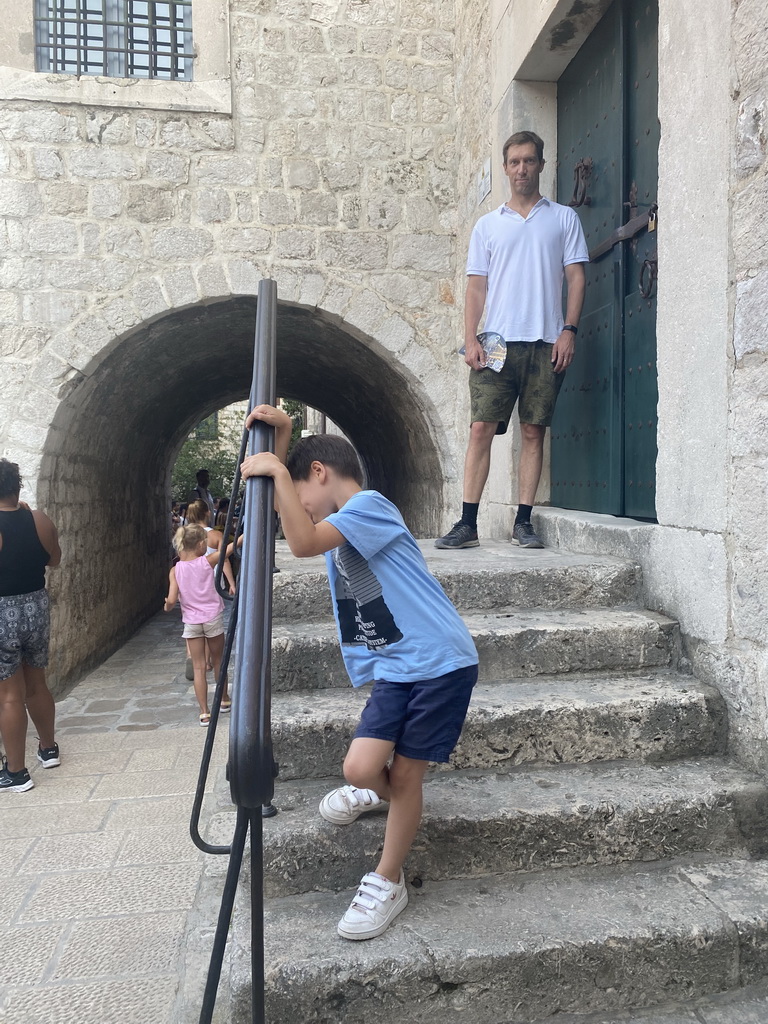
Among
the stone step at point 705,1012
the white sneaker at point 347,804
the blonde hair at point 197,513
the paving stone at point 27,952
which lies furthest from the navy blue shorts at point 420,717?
the blonde hair at point 197,513

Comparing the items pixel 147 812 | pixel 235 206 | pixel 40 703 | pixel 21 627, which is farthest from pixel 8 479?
pixel 235 206

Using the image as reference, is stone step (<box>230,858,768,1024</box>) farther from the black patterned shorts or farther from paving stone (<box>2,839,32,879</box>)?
the black patterned shorts

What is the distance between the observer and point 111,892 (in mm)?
2689

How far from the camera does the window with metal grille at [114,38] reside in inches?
220

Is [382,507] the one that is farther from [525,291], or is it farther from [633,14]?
[633,14]

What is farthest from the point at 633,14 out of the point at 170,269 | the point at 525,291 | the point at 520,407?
the point at 170,269

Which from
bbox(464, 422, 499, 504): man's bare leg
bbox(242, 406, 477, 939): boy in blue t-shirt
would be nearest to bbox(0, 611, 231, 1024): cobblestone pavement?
bbox(242, 406, 477, 939): boy in blue t-shirt

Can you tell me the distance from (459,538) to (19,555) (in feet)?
7.79

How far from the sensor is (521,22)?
4008 mm

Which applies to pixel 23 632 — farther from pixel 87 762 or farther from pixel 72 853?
pixel 72 853

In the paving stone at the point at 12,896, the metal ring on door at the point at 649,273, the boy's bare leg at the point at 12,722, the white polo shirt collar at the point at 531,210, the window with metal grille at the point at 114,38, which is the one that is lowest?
the paving stone at the point at 12,896

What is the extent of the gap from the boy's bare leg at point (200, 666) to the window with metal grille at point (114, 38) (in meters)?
4.35

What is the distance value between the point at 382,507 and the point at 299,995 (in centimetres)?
107

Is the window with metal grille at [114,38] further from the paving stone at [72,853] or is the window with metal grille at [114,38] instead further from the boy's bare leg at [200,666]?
the paving stone at [72,853]
